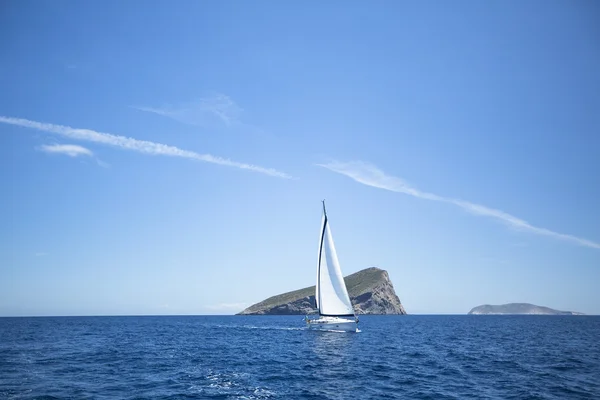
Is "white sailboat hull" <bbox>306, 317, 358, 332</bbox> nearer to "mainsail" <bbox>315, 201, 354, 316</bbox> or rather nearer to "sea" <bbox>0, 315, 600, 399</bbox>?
"mainsail" <bbox>315, 201, 354, 316</bbox>

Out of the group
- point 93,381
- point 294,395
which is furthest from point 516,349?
point 93,381

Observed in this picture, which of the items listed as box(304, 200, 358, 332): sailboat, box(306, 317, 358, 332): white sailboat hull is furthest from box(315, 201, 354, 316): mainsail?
box(306, 317, 358, 332): white sailboat hull

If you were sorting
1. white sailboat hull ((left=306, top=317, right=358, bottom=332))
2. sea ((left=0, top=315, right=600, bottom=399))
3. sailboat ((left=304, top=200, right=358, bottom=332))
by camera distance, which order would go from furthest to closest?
sailboat ((left=304, top=200, right=358, bottom=332)), white sailboat hull ((left=306, top=317, right=358, bottom=332)), sea ((left=0, top=315, right=600, bottom=399))

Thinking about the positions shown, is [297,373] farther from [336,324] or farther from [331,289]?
[336,324]

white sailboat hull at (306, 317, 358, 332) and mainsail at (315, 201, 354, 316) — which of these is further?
mainsail at (315, 201, 354, 316)

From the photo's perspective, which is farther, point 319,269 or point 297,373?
point 319,269

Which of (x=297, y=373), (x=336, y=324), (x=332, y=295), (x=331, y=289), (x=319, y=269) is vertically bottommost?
(x=297, y=373)

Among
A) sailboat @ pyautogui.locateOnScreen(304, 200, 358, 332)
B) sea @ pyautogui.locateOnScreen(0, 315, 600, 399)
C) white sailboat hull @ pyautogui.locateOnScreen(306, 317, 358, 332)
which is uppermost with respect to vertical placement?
sailboat @ pyautogui.locateOnScreen(304, 200, 358, 332)

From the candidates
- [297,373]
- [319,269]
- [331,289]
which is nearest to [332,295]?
[331,289]

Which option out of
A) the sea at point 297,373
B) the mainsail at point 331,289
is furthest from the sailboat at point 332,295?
the sea at point 297,373

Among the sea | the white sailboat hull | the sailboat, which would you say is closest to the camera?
the sea

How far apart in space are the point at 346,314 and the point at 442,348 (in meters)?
18.0

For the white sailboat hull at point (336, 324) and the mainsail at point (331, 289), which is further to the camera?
the mainsail at point (331, 289)

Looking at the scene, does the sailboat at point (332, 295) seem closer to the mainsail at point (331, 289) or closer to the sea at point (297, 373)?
the mainsail at point (331, 289)
